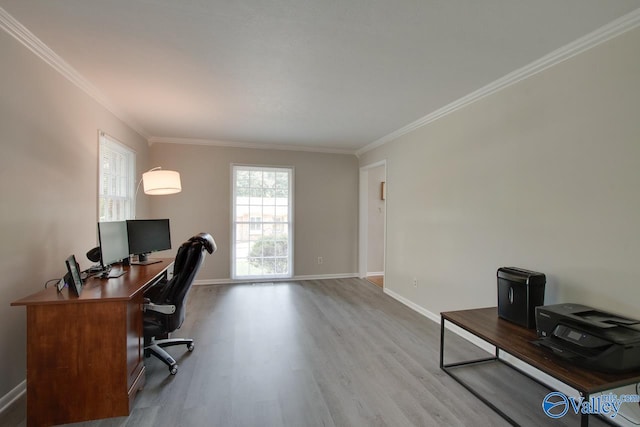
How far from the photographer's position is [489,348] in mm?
2721

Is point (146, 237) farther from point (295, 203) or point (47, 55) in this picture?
point (295, 203)

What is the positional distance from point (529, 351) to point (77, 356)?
273 centimetres

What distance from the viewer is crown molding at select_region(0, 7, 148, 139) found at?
70.9 inches

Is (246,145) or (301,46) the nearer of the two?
(301,46)

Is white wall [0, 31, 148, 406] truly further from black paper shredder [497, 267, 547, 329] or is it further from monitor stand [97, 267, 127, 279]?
black paper shredder [497, 267, 547, 329]

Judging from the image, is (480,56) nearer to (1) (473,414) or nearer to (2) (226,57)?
(2) (226,57)

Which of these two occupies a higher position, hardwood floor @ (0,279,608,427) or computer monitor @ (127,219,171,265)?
computer monitor @ (127,219,171,265)

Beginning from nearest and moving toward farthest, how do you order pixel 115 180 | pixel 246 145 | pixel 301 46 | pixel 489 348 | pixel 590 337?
pixel 590 337
pixel 301 46
pixel 489 348
pixel 115 180
pixel 246 145

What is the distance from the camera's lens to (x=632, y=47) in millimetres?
1738

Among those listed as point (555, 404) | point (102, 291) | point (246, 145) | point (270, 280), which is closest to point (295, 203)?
point (246, 145)

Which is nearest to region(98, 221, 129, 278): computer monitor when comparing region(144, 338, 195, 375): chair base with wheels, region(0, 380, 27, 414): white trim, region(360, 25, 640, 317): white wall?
region(144, 338, 195, 375): chair base with wheels

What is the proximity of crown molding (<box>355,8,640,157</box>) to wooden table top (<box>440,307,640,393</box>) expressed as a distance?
6.46 ft

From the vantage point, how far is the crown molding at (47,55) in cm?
180

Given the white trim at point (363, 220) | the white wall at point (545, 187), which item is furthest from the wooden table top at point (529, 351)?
the white trim at point (363, 220)
